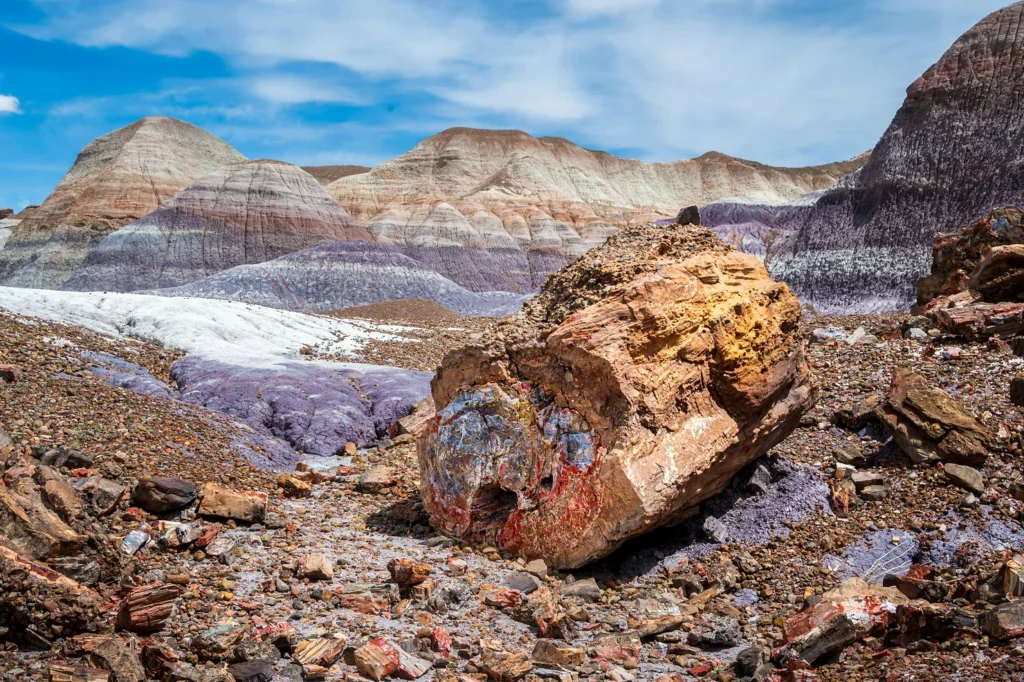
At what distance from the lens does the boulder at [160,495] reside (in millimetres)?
5367

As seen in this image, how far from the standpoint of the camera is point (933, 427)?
19.7ft

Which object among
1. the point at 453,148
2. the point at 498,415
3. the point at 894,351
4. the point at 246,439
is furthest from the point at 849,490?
the point at 453,148

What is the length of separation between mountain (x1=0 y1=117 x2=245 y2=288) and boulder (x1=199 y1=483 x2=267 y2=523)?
138 ft

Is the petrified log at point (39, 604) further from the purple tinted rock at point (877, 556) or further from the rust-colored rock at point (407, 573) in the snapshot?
the purple tinted rock at point (877, 556)

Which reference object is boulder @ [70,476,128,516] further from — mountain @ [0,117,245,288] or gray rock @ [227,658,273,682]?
mountain @ [0,117,245,288]

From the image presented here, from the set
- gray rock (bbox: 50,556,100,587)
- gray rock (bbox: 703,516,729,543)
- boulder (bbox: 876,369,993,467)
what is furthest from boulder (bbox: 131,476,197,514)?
boulder (bbox: 876,369,993,467)

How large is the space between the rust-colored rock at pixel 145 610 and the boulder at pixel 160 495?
4.77 ft

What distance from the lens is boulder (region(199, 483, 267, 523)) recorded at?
5.38 meters

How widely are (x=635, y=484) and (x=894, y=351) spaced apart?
5608mm

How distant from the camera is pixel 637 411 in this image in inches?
200

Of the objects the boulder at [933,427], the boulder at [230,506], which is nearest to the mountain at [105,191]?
the boulder at [230,506]

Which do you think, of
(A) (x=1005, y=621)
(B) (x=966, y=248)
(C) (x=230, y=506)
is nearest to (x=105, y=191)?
(B) (x=966, y=248)

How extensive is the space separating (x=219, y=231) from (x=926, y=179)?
32313 millimetres

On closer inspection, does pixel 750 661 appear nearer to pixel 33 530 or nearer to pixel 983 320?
pixel 33 530
